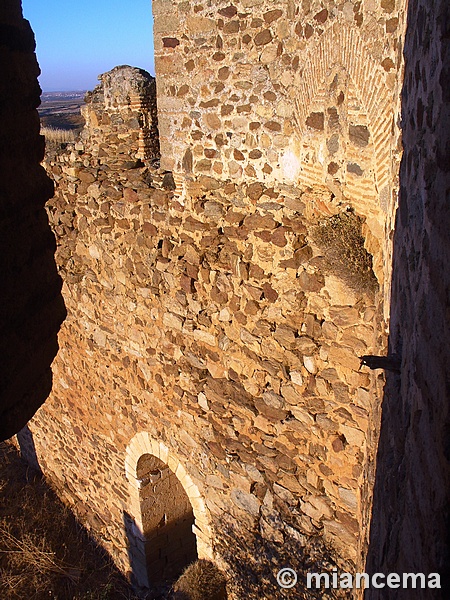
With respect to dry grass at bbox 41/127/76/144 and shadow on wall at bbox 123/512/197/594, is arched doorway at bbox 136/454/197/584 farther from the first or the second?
dry grass at bbox 41/127/76/144

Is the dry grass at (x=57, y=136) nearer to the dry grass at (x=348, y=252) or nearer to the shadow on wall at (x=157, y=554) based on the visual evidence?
the shadow on wall at (x=157, y=554)

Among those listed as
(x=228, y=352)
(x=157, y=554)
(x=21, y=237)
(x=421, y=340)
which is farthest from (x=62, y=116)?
(x=421, y=340)

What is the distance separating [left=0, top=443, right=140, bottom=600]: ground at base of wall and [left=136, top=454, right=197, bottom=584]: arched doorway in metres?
0.52

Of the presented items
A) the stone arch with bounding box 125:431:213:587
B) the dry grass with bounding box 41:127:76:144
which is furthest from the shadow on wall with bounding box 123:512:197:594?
the dry grass with bounding box 41:127:76:144

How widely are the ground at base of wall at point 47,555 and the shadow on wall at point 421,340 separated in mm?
5121

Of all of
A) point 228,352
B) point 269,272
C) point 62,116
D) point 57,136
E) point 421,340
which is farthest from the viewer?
point 62,116

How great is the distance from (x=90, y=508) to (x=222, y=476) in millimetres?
3346

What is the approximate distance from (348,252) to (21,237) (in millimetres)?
2422

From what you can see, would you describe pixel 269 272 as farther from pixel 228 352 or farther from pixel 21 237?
pixel 21 237

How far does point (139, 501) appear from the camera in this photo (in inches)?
241

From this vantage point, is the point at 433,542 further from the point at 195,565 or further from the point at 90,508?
the point at 90,508

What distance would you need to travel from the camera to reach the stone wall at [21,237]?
3.91ft

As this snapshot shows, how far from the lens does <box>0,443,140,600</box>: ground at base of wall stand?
A: 20.1 ft

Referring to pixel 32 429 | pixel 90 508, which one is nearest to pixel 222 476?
pixel 90 508
